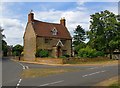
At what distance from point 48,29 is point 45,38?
3183 millimetres

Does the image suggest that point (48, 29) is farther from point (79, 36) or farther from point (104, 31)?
point (79, 36)

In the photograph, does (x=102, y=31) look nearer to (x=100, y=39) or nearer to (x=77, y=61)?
(x=100, y=39)

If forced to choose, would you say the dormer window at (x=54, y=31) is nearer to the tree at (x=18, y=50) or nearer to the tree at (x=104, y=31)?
the tree at (x=104, y=31)

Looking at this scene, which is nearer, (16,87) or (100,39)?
(16,87)

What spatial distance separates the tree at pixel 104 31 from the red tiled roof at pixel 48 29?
10087 mm

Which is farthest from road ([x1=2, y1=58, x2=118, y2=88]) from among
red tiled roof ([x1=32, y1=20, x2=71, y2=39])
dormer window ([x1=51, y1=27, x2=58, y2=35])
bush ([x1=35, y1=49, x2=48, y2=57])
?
dormer window ([x1=51, y1=27, x2=58, y2=35])

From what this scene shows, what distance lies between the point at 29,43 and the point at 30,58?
4020 mm

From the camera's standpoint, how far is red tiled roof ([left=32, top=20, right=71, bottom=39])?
2456 inches

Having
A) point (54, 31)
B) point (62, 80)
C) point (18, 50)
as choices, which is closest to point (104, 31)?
point (54, 31)

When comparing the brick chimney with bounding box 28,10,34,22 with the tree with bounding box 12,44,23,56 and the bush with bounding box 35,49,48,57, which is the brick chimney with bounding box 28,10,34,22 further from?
the tree with bounding box 12,44,23,56

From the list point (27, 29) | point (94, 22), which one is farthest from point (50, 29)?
point (94, 22)

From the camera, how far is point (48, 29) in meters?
64.6

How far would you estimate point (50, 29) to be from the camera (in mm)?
64812

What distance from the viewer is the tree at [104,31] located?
55.5 m
